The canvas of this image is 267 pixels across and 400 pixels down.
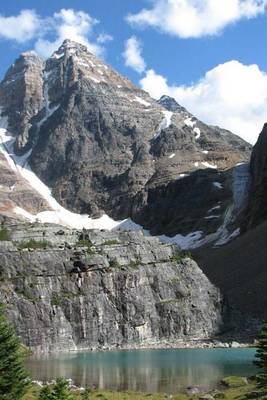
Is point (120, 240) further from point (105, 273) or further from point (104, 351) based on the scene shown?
point (104, 351)

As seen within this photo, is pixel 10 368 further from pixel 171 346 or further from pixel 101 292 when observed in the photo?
pixel 101 292

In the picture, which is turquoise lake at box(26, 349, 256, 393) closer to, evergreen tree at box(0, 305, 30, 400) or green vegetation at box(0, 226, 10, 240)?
evergreen tree at box(0, 305, 30, 400)

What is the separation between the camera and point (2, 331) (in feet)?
109

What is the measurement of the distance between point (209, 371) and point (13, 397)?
39545 mm

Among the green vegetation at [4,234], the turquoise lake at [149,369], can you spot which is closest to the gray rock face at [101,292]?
the green vegetation at [4,234]

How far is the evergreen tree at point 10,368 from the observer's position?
104ft

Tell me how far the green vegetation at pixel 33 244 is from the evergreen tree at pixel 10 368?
86129 mm

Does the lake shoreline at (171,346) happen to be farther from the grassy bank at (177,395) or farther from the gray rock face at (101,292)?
the grassy bank at (177,395)

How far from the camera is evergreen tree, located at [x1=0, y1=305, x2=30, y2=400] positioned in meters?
31.6

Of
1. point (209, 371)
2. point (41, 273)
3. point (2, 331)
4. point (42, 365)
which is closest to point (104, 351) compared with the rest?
point (41, 273)

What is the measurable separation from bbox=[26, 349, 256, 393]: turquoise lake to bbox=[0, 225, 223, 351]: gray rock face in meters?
19.0

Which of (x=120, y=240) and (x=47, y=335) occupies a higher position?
(x=120, y=240)

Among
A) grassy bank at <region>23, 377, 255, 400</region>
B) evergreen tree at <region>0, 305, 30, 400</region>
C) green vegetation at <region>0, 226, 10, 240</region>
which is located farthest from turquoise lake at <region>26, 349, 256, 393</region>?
green vegetation at <region>0, 226, 10, 240</region>

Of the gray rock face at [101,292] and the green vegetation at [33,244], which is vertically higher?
the green vegetation at [33,244]
